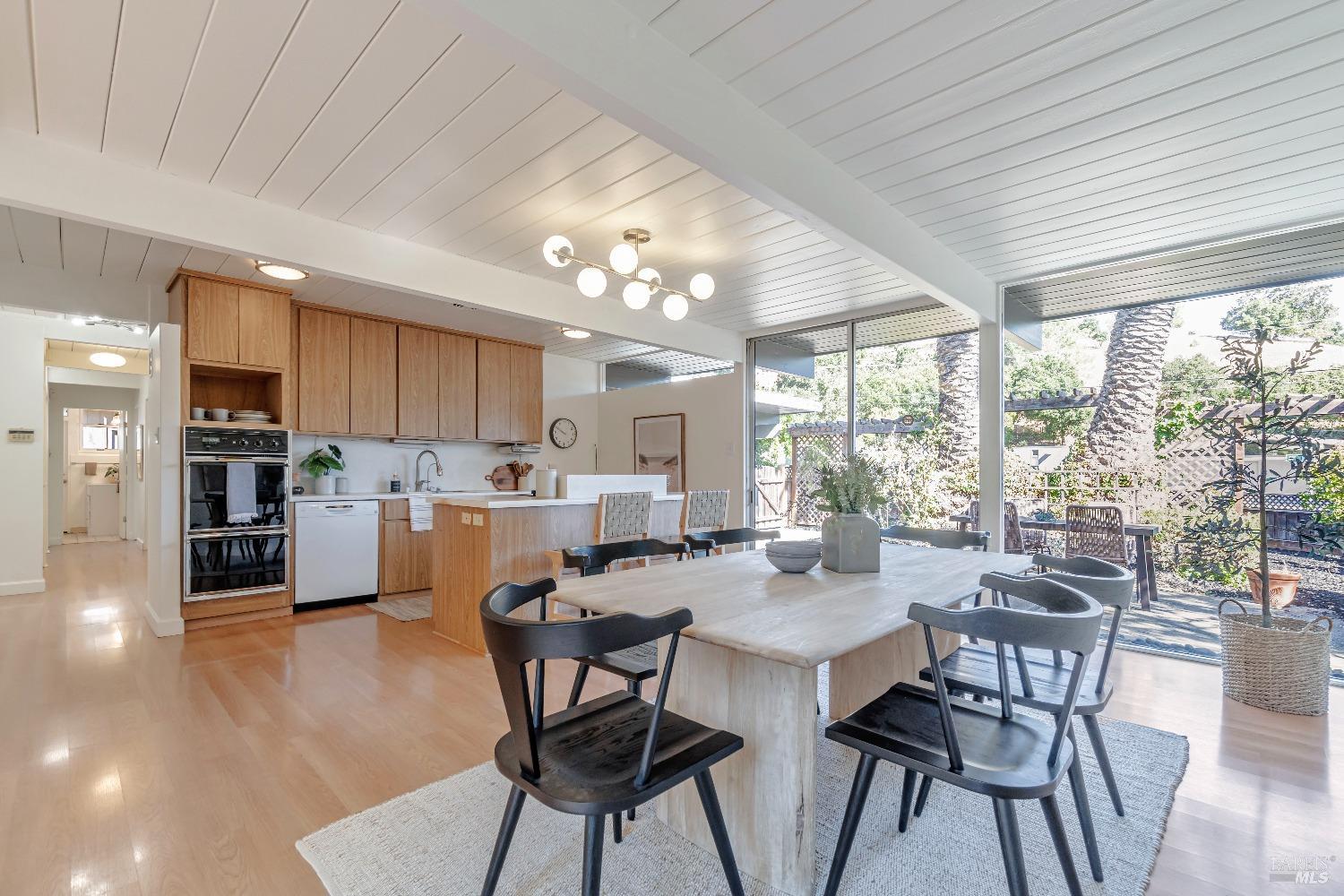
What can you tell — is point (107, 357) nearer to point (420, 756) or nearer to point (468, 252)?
point (468, 252)

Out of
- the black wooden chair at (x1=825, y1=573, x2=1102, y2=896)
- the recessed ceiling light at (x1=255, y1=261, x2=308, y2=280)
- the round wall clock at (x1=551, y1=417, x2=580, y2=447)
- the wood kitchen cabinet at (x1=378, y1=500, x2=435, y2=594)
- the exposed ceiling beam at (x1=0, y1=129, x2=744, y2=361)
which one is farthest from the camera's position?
the round wall clock at (x1=551, y1=417, x2=580, y2=447)

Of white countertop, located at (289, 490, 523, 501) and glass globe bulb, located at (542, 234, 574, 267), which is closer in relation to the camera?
glass globe bulb, located at (542, 234, 574, 267)

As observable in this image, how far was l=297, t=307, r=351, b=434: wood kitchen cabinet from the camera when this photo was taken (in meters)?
5.07

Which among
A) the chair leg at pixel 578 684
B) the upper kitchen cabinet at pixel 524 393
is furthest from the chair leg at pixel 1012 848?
the upper kitchen cabinet at pixel 524 393

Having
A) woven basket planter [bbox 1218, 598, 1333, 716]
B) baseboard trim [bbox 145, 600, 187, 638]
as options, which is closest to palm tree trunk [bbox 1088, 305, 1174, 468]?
woven basket planter [bbox 1218, 598, 1333, 716]

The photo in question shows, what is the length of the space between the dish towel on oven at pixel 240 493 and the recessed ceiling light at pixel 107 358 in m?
4.85

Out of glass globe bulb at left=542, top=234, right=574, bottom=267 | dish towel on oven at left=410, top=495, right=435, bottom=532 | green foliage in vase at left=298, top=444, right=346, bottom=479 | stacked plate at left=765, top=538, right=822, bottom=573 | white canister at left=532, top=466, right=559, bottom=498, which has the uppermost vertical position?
glass globe bulb at left=542, top=234, right=574, bottom=267

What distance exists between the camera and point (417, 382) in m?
5.80

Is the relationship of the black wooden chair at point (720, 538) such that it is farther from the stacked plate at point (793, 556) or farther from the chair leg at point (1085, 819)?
the chair leg at point (1085, 819)

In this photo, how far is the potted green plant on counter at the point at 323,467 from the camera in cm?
530

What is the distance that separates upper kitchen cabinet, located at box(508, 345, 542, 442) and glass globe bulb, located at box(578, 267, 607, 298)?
3.62 meters

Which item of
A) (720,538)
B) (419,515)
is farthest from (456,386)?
(720,538)

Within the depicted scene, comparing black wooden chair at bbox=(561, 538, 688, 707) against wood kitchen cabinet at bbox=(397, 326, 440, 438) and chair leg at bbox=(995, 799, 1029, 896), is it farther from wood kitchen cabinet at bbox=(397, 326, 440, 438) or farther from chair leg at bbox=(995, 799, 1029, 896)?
wood kitchen cabinet at bbox=(397, 326, 440, 438)

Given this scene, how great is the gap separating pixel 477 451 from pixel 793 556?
5067mm
